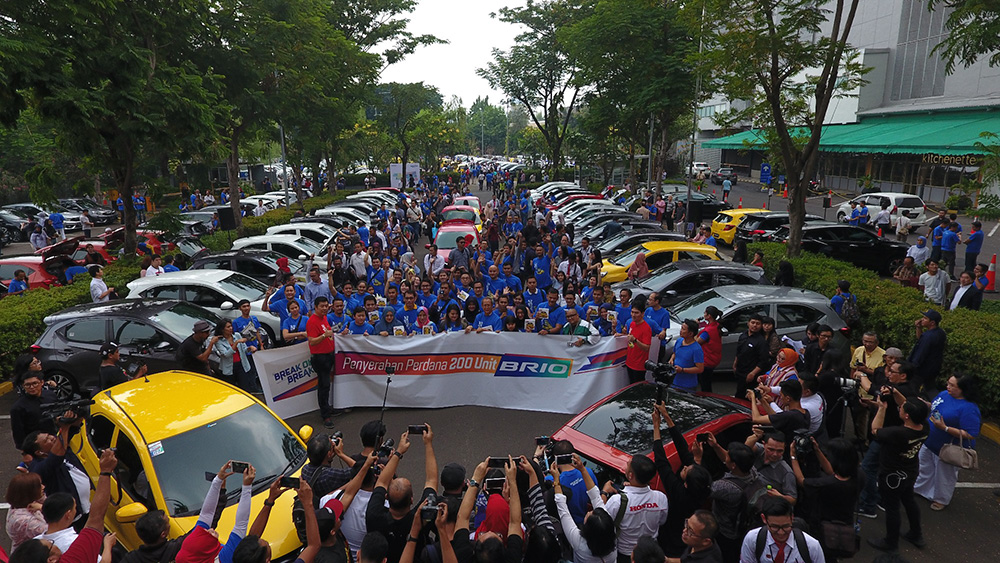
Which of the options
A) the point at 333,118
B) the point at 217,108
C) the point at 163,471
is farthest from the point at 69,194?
the point at 163,471

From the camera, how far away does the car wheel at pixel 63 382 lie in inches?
363

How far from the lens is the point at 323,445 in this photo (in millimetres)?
4797

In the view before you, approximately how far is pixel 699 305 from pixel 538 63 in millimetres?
30571

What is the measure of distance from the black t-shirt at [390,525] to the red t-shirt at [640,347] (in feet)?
15.5

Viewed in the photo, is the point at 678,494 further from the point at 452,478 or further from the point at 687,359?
the point at 687,359

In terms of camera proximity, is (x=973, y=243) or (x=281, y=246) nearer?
(x=973, y=243)

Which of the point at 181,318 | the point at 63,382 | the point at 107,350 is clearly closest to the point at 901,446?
the point at 107,350

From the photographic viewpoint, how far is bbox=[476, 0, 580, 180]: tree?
1407 inches

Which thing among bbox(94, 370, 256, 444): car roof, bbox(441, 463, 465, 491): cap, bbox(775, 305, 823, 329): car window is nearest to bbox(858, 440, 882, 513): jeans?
bbox(775, 305, 823, 329): car window

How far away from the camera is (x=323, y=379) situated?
865 cm

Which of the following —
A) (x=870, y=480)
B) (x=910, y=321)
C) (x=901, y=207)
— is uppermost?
(x=901, y=207)

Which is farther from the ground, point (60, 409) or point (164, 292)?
point (60, 409)

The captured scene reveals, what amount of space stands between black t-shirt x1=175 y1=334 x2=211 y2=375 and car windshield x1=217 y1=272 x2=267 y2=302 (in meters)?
3.46

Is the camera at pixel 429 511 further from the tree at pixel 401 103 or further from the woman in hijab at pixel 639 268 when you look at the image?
the tree at pixel 401 103
